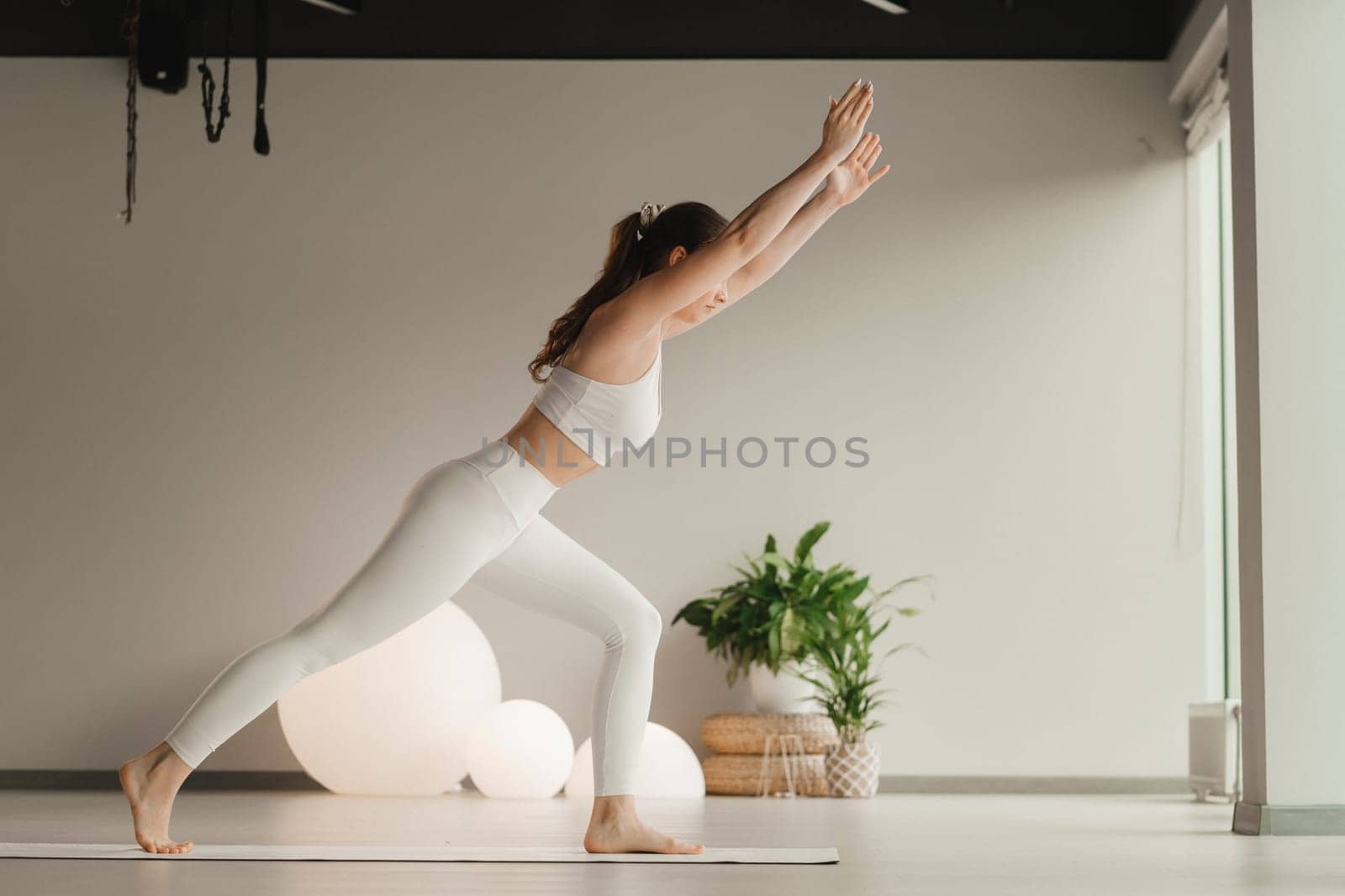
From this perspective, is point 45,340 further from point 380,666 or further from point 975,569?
point 975,569

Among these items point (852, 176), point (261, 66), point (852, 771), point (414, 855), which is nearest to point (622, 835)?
point (414, 855)

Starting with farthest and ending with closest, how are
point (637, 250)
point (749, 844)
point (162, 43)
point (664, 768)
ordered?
point (162, 43), point (664, 768), point (749, 844), point (637, 250)

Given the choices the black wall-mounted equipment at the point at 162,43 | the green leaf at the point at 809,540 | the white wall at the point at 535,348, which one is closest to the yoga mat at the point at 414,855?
the green leaf at the point at 809,540

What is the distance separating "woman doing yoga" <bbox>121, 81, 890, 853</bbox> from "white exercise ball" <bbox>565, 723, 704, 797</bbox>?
6.40 ft

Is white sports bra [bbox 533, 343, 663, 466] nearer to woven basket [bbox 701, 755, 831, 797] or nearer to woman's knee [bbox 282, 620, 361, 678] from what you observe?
woman's knee [bbox 282, 620, 361, 678]

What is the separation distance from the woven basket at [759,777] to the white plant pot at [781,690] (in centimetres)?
19

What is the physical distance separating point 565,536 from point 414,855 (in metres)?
0.62

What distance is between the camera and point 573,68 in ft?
18.3

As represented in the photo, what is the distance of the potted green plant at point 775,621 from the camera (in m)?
4.76

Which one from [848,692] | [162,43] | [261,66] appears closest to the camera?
[261,66]

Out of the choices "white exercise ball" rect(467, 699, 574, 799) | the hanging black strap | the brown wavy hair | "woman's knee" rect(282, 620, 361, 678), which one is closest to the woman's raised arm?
the brown wavy hair

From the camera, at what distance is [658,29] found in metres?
5.57

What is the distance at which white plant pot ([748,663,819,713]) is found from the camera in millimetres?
4820

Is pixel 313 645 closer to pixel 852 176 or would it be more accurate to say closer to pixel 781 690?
pixel 852 176
